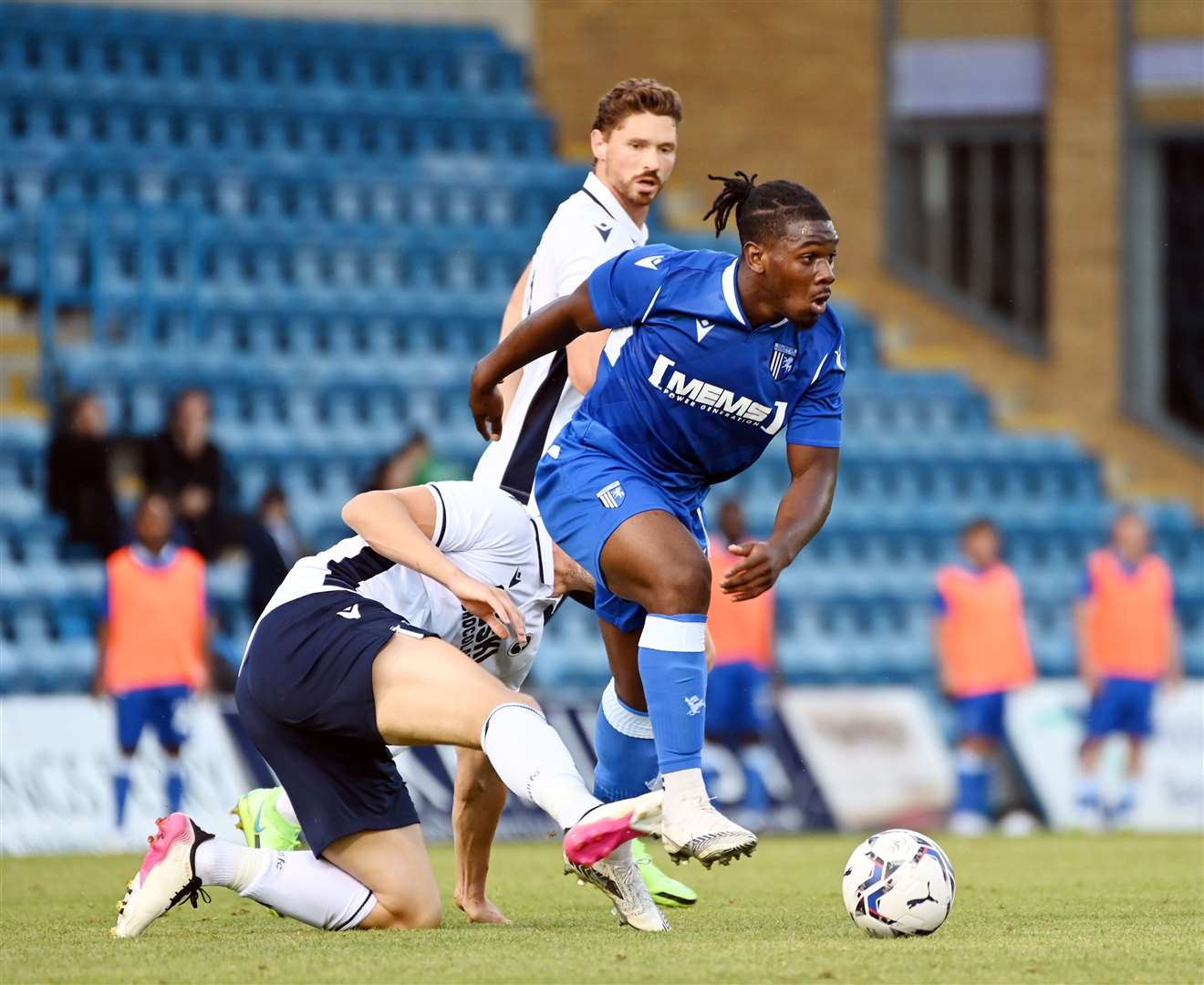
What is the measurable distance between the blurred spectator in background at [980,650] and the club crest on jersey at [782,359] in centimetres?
669

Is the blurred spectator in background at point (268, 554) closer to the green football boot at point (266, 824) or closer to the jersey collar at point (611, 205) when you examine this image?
the green football boot at point (266, 824)

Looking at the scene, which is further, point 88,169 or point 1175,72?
point 1175,72

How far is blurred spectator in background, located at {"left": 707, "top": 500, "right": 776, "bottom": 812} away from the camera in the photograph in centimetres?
1093

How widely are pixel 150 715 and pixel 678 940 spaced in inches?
229

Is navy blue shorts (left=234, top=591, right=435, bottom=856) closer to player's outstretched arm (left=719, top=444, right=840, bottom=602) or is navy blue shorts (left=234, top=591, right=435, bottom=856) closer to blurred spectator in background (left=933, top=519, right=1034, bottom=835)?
player's outstretched arm (left=719, top=444, right=840, bottom=602)

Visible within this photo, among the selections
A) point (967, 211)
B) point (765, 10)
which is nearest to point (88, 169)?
point (765, 10)

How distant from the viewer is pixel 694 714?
480 centimetres

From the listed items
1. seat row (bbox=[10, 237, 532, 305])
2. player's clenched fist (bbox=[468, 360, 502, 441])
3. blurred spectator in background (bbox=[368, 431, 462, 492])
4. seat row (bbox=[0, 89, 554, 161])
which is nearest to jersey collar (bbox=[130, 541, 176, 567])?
blurred spectator in background (bbox=[368, 431, 462, 492])

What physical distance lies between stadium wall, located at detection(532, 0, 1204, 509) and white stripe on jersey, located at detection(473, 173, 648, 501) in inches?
391

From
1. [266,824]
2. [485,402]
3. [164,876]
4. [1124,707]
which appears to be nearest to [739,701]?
[1124,707]

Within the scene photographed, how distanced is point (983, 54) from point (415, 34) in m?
4.46

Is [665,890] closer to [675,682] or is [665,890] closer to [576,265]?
[675,682]

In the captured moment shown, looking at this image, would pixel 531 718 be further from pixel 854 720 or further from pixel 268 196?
pixel 268 196

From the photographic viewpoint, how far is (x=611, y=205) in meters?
5.90
